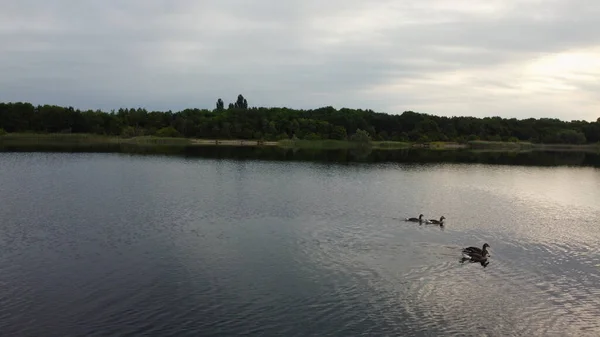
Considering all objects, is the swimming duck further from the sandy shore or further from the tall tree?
the tall tree

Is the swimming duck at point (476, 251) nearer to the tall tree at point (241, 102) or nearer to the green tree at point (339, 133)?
the green tree at point (339, 133)

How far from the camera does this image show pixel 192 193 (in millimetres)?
39219

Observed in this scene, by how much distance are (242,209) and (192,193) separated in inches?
297

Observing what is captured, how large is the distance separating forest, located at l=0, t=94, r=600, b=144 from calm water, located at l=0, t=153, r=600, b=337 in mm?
95508

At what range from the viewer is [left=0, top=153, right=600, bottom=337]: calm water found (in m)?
15.6

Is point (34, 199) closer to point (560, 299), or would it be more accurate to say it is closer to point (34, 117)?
point (560, 299)

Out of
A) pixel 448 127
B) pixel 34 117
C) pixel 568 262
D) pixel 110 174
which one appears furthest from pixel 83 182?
pixel 448 127

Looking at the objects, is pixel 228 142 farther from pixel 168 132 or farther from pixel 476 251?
pixel 476 251

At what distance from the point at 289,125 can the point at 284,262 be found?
125 meters

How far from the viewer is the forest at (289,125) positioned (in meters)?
130

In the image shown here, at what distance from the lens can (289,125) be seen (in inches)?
5733

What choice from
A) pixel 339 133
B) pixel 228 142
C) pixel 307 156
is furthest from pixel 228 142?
pixel 307 156

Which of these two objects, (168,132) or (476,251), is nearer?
(476,251)

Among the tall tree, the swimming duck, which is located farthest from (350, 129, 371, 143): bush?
the swimming duck
